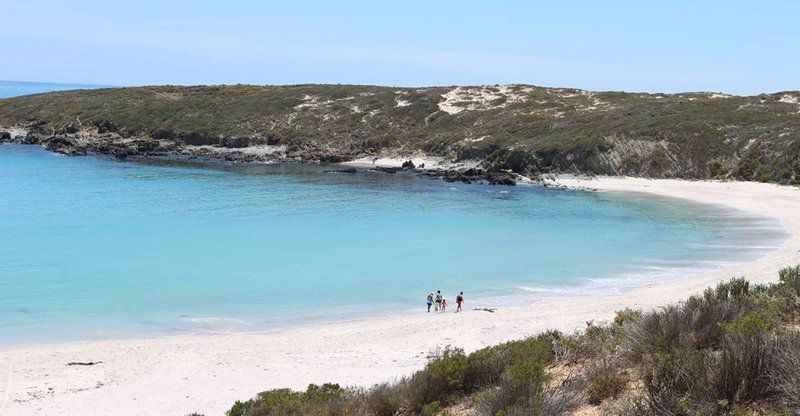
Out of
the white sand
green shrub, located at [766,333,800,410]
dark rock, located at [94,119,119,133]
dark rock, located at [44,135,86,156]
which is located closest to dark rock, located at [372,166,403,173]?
dark rock, located at [44,135,86,156]

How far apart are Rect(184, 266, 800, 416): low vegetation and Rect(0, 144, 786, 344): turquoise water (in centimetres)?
1061

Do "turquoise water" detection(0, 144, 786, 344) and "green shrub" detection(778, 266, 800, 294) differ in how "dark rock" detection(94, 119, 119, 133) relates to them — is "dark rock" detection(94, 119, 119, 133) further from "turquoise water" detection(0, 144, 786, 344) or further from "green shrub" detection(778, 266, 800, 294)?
"green shrub" detection(778, 266, 800, 294)

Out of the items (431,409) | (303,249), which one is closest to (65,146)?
(303,249)

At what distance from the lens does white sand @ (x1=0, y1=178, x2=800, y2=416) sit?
13578 millimetres

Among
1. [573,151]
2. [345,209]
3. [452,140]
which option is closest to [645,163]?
[573,151]

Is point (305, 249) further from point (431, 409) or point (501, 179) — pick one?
point (501, 179)

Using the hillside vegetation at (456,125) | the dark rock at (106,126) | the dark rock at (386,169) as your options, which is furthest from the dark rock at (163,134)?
the dark rock at (386,169)

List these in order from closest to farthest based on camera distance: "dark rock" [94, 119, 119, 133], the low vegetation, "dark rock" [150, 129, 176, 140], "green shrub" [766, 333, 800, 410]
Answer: "green shrub" [766, 333, 800, 410] → the low vegetation → "dark rock" [150, 129, 176, 140] → "dark rock" [94, 119, 119, 133]

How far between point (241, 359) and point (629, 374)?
10.2 m

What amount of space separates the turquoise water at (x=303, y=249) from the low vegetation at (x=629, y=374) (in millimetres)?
10611

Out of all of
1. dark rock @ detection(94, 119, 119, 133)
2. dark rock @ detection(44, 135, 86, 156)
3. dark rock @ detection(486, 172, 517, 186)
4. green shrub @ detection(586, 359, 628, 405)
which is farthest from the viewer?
dark rock @ detection(94, 119, 119, 133)

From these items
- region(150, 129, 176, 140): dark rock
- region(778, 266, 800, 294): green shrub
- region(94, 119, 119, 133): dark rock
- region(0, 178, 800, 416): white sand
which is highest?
region(94, 119, 119, 133): dark rock

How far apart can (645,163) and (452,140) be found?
22.3 m

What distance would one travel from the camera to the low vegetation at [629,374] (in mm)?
6934
